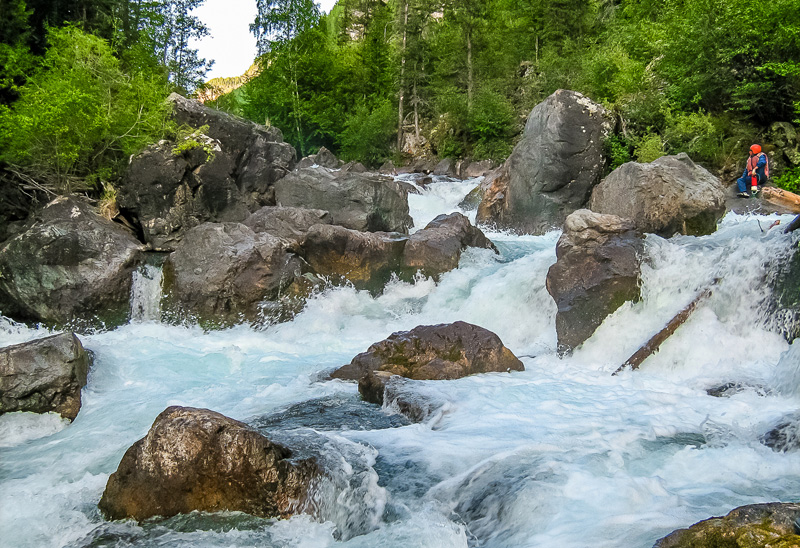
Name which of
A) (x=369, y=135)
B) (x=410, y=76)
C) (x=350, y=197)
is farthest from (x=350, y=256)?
(x=410, y=76)

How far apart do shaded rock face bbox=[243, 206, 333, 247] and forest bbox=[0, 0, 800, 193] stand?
138 inches

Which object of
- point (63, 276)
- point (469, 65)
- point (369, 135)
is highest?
point (469, 65)

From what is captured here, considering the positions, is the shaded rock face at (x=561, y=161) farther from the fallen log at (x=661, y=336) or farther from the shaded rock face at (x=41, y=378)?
the shaded rock face at (x=41, y=378)

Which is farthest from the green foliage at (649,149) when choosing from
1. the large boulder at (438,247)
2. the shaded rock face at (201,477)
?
the shaded rock face at (201,477)

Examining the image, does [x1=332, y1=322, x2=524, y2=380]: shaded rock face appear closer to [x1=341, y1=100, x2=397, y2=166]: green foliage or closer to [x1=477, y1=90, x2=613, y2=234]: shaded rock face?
[x1=477, y1=90, x2=613, y2=234]: shaded rock face

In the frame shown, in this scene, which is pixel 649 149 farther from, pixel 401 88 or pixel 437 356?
pixel 401 88

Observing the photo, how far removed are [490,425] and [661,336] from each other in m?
3.65

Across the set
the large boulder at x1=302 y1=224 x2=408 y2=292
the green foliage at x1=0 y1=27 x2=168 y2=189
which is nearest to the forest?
the green foliage at x1=0 y1=27 x2=168 y2=189

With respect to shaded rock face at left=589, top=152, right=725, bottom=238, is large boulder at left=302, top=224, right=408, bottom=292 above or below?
below

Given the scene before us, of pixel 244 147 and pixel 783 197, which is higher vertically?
pixel 244 147

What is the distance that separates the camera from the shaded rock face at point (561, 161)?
17.3 meters


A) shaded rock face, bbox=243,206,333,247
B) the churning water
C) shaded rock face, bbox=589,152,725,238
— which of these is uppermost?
shaded rock face, bbox=589,152,725,238

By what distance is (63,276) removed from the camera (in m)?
11.3

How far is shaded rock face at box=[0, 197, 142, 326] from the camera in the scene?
440 inches
